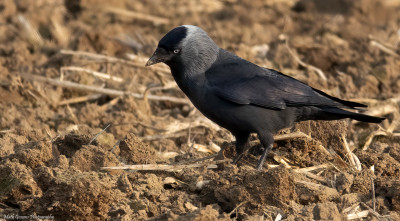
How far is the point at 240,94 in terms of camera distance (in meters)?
6.13

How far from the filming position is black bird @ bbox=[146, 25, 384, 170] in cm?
609

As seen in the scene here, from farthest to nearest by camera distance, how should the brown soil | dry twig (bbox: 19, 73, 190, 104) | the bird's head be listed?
dry twig (bbox: 19, 73, 190, 104) < the bird's head < the brown soil

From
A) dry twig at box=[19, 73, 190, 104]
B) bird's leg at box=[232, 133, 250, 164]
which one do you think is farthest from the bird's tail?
dry twig at box=[19, 73, 190, 104]

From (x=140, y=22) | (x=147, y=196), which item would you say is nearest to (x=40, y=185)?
(x=147, y=196)

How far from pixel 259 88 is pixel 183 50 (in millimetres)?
803

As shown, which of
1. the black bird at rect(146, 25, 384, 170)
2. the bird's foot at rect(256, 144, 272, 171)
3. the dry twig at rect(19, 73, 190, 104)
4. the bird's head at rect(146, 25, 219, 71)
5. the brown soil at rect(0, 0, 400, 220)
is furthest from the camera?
the dry twig at rect(19, 73, 190, 104)

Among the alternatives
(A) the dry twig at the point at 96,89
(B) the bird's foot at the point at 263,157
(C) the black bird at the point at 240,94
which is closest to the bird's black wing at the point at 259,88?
(C) the black bird at the point at 240,94

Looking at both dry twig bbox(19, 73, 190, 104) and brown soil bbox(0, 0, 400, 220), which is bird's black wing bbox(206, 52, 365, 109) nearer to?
brown soil bbox(0, 0, 400, 220)

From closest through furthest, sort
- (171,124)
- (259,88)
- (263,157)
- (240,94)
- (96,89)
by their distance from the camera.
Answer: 1. (263,157)
2. (240,94)
3. (259,88)
4. (171,124)
5. (96,89)

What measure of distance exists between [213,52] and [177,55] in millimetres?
397

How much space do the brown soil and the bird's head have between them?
83 cm

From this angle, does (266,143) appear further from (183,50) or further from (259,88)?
(183,50)

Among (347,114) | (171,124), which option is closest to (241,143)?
(347,114)

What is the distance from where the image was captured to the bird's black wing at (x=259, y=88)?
6.13m
